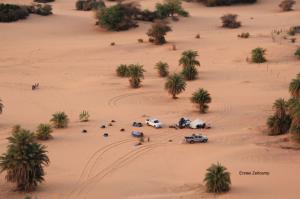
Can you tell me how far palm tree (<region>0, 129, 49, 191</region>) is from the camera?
21.5 meters

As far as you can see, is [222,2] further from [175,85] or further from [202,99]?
[202,99]

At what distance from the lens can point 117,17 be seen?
188 ft

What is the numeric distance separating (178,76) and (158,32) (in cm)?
1625

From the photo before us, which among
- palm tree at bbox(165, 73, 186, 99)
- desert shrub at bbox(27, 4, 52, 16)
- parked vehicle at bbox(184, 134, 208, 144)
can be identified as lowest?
parked vehicle at bbox(184, 134, 208, 144)

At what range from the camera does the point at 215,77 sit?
41781 millimetres

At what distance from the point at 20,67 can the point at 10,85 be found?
5.71 meters

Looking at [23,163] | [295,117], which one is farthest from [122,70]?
[23,163]

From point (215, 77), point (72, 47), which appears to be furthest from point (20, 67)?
point (215, 77)

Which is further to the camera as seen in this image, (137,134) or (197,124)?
(197,124)

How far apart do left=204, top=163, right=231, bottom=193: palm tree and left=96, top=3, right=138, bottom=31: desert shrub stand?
37335 millimetres

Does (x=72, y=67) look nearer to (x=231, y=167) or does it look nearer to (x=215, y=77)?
(x=215, y=77)

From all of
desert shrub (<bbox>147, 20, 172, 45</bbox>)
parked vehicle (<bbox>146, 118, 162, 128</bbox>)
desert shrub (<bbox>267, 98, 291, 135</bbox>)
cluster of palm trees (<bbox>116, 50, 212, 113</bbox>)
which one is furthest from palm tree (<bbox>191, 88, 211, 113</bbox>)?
desert shrub (<bbox>147, 20, 172, 45</bbox>)

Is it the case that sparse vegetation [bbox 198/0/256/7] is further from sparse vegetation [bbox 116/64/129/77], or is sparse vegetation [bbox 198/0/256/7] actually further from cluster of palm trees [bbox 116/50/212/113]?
sparse vegetation [bbox 116/64/129/77]

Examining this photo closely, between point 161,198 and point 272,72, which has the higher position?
point 272,72
